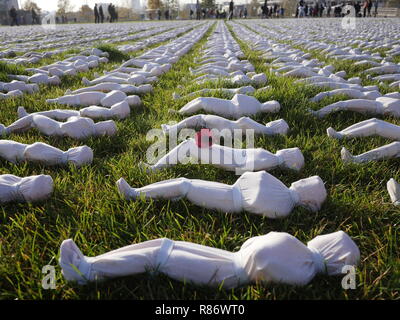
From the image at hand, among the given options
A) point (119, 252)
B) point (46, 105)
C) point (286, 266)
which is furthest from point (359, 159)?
point (46, 105)

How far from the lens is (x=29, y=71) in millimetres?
5223

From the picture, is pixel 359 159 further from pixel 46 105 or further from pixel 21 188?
pixel 46 105

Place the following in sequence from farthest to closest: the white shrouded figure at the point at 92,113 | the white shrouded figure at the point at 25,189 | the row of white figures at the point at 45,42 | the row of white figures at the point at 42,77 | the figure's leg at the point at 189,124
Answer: the row of white figures at the point at 45,42
the row of white figures at the point at 42,77
the white shrouded figure at the point at 92,113
the figure's leg at the point at 189,124
the white shrouded figure at the point at 25,189

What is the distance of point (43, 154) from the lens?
6.52 ft

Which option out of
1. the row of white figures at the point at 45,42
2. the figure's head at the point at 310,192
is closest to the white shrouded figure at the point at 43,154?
the figure's head at the point at 310,192

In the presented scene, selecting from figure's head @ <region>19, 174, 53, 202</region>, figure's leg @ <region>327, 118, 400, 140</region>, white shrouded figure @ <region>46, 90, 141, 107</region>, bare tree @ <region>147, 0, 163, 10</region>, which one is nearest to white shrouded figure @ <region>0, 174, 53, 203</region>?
figure's head @ <region>19, 174, 53, 202</region>

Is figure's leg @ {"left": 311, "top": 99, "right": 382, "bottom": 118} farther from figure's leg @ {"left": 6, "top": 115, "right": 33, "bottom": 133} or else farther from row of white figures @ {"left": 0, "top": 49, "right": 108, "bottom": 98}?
row of white figures @ {"left": 0, "top": 49, "right": 108, "bottom": 98}

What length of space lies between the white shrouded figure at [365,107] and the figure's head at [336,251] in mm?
1934

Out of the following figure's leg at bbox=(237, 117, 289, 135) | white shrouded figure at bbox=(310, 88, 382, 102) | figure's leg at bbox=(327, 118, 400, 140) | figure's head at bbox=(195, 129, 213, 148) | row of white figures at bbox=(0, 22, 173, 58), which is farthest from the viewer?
row of white figures at bbox=(0, 22, 173, 58)

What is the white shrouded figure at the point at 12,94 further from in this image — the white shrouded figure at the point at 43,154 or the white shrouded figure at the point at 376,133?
the white shrouded figure at the point at 376,133

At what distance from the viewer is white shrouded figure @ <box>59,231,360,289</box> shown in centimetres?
114

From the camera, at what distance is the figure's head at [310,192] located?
1.59 m

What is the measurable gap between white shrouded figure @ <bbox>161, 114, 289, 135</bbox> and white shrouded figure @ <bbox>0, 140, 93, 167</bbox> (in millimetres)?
777
